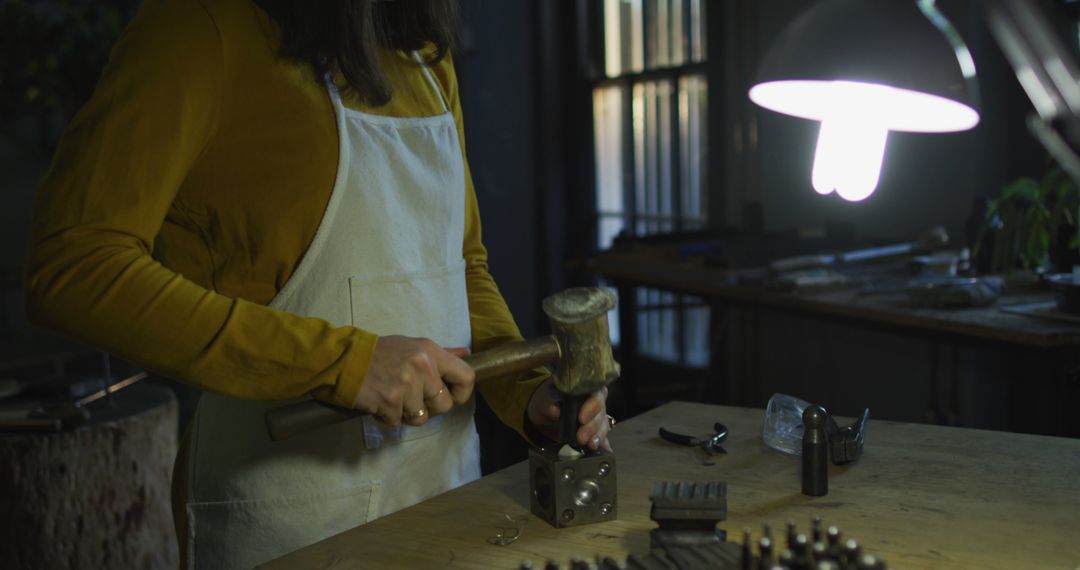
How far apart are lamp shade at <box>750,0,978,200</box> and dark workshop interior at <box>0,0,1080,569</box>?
0.04 m

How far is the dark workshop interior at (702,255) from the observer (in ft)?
8.68

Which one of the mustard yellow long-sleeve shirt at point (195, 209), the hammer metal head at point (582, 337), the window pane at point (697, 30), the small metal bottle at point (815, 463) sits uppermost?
the window pane at point (697, 30)

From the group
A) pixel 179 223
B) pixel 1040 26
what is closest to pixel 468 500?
pixel 179 223

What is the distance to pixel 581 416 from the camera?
4.80ft

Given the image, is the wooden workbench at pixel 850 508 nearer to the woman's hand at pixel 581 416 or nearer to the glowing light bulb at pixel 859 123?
the woman's hand at pixel 581 416

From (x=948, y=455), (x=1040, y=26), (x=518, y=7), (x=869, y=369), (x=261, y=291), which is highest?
(x=518, y=7)

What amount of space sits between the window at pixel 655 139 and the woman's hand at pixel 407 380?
141 inches

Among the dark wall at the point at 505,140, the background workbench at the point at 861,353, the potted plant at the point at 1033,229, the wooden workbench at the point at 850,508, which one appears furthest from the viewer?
the dark wall at the point at 505,140

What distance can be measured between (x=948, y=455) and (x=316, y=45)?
110cm

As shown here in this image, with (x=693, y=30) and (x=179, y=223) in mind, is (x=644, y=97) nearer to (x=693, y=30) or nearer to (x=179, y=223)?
(x=693, y=30)

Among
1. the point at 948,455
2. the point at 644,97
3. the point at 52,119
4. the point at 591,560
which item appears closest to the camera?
the point at 591,560

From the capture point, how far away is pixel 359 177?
1.56 meters

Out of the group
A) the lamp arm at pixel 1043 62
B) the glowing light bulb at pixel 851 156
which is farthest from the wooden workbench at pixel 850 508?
the lamp arm at pixel 1043 62

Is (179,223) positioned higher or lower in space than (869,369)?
higher
